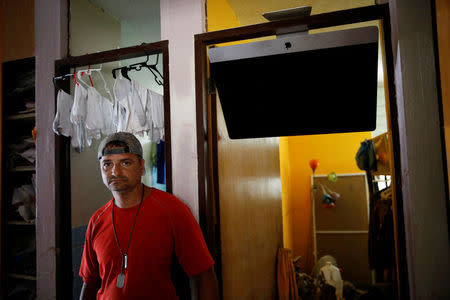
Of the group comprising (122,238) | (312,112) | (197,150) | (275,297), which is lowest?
(275,297)

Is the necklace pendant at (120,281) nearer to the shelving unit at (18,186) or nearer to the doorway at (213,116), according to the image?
the doorway at (213,116)

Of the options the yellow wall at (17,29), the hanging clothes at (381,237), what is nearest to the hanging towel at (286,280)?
the hanging clothes at (381,237)

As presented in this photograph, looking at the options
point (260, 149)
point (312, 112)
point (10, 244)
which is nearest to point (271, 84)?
point (312, 112)

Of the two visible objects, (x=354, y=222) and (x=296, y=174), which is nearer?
(x=354, y=222)

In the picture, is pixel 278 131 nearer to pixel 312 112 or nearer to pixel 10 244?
pixel 312 112

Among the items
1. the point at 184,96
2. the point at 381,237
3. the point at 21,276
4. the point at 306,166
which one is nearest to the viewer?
the point at 184,96

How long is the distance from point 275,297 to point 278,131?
6.71 feet

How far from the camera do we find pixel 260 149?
103 inches

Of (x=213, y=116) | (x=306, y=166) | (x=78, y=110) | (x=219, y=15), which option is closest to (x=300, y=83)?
(x=213, y=116)

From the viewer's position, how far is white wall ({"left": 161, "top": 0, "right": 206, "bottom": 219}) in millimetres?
1451

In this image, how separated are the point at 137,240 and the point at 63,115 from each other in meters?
0.85

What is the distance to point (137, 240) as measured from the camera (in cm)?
127

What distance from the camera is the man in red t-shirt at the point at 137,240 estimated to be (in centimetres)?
125

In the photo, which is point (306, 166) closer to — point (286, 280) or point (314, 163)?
point (314, 163)
